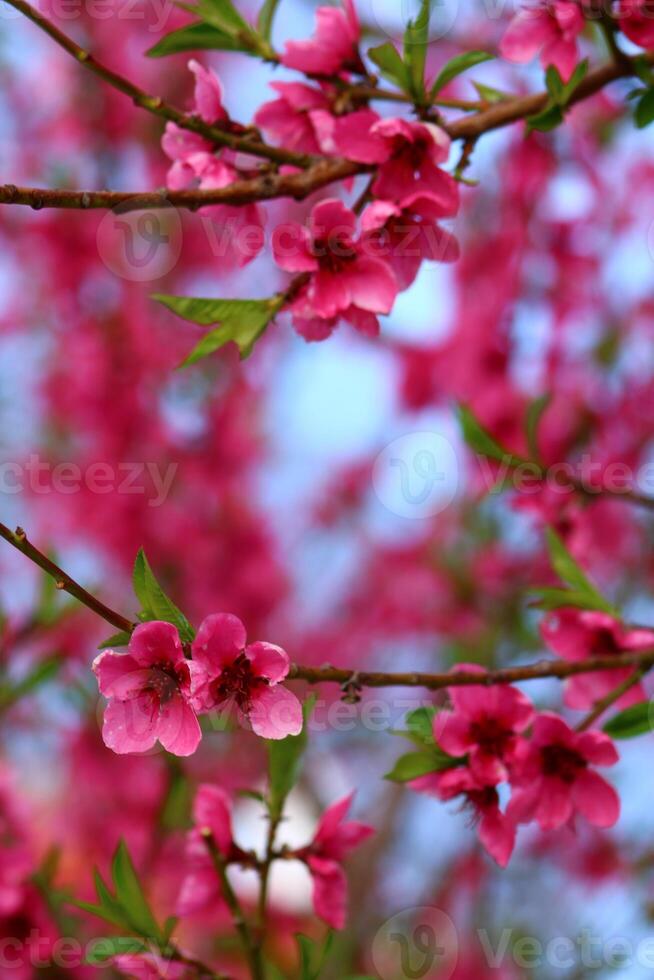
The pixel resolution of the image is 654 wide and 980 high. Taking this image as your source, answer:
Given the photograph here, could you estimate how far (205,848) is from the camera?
1.04 m

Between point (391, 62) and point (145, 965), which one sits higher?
point (391, 62)

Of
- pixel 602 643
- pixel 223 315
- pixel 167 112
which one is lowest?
pixel 602 643

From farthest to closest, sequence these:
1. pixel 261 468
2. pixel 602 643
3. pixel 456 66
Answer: pixel 261 468
pixel 602 643
pixel 456 66

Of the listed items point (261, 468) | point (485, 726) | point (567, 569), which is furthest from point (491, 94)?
point (261, 468)

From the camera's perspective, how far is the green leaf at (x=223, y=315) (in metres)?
0.94

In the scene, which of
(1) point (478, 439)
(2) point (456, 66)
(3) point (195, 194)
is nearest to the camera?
(3) point (195, 194)

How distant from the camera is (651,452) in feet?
7.66

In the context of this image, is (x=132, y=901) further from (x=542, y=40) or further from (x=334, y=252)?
(x=542, y=40)

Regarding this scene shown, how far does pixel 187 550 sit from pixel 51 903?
142cm

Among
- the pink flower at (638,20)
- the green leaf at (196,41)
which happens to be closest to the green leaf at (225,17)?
the green leaf at (196,41)

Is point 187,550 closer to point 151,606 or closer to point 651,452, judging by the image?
point 651,452

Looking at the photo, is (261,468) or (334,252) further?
(261,468)

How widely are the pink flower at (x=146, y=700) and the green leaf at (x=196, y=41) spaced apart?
24.1 inches

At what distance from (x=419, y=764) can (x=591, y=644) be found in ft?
0.88
